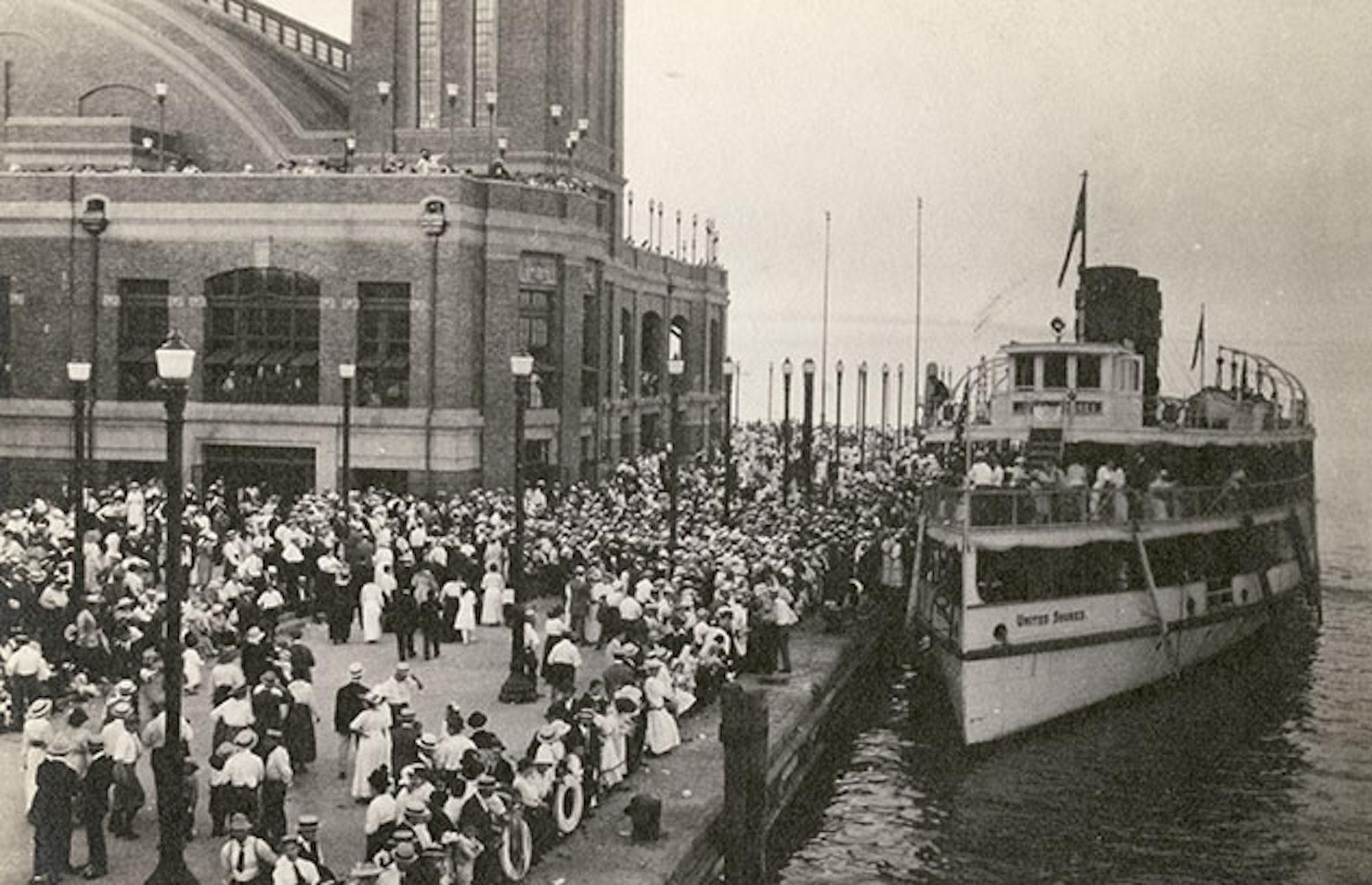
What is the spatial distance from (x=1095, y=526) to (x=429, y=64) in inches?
1436

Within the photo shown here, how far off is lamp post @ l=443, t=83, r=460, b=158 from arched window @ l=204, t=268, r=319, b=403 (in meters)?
11.6

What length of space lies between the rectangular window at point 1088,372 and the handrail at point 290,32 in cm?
4499

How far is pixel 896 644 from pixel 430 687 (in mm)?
16007

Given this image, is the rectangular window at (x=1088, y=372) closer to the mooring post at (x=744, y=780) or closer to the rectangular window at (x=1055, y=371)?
the rectangular window at (x=1055, y=371)

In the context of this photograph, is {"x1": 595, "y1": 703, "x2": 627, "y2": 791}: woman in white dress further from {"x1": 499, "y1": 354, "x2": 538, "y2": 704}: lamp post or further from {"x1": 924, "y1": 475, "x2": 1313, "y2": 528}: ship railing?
{"x1": 924, "y1": 475, "x2": 1313, "y2": 528}: ship railing

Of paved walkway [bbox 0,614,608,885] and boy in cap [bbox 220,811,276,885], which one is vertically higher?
boy in cap [bbox 220,811,276,885]

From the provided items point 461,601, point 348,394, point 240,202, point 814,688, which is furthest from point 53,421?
point 814,688

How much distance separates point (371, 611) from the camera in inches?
1081

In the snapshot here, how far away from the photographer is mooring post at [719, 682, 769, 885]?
1708cm

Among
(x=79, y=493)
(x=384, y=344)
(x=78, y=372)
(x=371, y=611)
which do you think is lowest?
(x=371, y=611)

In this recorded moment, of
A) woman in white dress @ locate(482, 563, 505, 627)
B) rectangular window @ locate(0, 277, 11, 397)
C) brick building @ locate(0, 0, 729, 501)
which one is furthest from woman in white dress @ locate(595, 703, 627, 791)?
rectangular window @ locate(0, 277, 11, 397)

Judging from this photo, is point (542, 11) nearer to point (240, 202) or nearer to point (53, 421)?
point (240, 202)

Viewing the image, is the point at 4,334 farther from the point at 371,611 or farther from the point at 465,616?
the point at 465,616

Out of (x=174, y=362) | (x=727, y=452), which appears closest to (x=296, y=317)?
(x=727, y=452)
